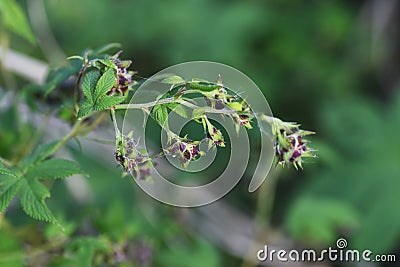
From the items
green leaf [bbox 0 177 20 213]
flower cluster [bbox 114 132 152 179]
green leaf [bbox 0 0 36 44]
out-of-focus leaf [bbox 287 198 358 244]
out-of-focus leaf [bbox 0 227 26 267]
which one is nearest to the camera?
flower cluster [bbox 114 132 152 179]

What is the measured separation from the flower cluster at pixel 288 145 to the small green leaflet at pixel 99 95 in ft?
0.88

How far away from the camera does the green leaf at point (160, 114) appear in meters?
1.01

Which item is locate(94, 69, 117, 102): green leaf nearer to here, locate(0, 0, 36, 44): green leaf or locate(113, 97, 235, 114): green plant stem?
locate(113, 97, 235, 114): green plant stem

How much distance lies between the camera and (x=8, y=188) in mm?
1166

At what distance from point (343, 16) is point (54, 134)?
231 cm

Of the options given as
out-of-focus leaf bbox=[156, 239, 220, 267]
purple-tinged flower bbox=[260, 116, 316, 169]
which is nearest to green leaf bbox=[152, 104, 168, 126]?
purple-tinged flower bbox=[260, 116, 316, 169]

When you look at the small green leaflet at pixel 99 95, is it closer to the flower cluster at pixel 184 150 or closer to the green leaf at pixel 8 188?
the flower cluster at pixel 184 150

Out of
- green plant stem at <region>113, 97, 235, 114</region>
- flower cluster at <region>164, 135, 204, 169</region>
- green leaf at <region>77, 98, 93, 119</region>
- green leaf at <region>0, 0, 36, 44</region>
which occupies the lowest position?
flower cluster at <region>164, 135, 204, 169</region>

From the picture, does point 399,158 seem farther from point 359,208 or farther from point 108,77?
point 108,77

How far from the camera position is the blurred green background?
1.81 m

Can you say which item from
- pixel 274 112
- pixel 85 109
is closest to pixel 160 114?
pixel 85 109

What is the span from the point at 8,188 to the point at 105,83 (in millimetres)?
306

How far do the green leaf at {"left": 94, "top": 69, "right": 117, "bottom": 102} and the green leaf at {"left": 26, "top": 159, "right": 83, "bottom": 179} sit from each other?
0.81 feet

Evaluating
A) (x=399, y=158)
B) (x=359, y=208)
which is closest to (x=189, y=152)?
(x=359, y=208)
